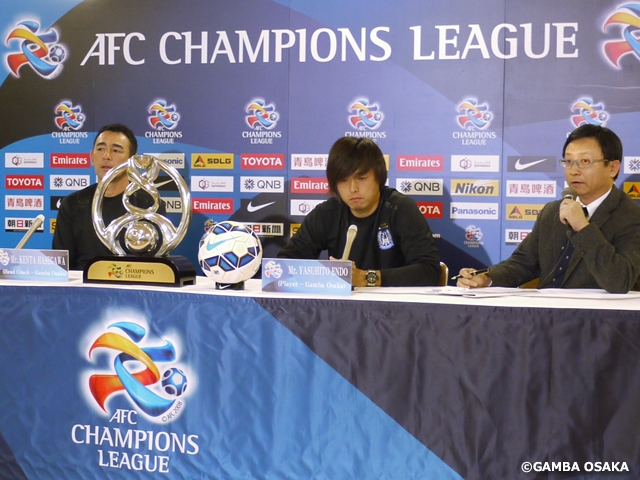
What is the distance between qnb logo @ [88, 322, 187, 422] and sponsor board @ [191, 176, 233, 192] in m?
2.05

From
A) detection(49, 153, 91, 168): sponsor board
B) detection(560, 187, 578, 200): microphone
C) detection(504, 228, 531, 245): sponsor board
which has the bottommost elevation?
Result: detection(504, 228, 531, 245): sponsor board

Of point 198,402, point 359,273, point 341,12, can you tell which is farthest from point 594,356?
point 341,12

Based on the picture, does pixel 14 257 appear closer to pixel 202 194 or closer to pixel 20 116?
pixel 202 194

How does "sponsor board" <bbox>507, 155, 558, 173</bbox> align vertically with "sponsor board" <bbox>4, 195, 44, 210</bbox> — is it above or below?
above

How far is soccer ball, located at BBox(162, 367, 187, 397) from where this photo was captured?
171cm

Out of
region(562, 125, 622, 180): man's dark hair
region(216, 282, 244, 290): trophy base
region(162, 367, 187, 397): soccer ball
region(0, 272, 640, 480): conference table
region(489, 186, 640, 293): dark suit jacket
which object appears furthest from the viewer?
region(562, 125, 622, 180): man's dark hair

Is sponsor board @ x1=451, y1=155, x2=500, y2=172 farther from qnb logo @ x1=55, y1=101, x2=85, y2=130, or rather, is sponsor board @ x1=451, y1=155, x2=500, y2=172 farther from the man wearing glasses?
qnb logo @ x1=55, y1=101, x2=85, y2=130

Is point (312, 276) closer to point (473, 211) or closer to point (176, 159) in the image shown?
point (473, 211)

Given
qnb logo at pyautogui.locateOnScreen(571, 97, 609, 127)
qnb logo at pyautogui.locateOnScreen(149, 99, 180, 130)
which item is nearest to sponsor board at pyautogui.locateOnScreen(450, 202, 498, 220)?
qnb logo at pyautogui.locateOnScreen(571, 97, 609, 127)

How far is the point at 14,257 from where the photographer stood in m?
1.94

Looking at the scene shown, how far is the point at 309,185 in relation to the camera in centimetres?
366

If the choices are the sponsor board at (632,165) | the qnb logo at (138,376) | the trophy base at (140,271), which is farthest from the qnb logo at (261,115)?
the qnb logo at (138,376)

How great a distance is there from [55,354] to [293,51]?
2.30m

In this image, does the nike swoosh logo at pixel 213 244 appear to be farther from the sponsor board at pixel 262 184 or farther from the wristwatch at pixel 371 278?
the sponsor board at pixel 262 184
